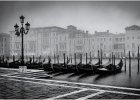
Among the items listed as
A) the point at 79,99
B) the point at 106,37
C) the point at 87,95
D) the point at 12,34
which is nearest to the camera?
the point at 79,99

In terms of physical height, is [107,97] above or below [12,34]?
below

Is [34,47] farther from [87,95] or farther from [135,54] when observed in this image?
[87,95]

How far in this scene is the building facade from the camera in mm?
49688

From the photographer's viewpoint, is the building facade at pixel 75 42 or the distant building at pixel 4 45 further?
the distant building at pixel 4 45

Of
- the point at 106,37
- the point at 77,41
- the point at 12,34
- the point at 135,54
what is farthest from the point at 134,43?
the point at 12,34

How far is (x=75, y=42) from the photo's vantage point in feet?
184

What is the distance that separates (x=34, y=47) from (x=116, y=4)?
3628 centimetres

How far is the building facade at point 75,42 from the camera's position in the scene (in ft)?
163

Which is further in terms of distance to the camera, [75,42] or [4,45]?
[4,45]

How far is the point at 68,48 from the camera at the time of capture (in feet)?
185

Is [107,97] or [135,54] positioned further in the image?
[135,54]

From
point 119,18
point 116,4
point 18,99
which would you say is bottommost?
point 18,99

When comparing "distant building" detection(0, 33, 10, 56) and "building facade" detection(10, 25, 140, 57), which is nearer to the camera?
"building facade" detection(10, 25, 140, 57)

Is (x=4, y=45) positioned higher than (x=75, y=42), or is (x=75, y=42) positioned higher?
(x=75, y=42)
